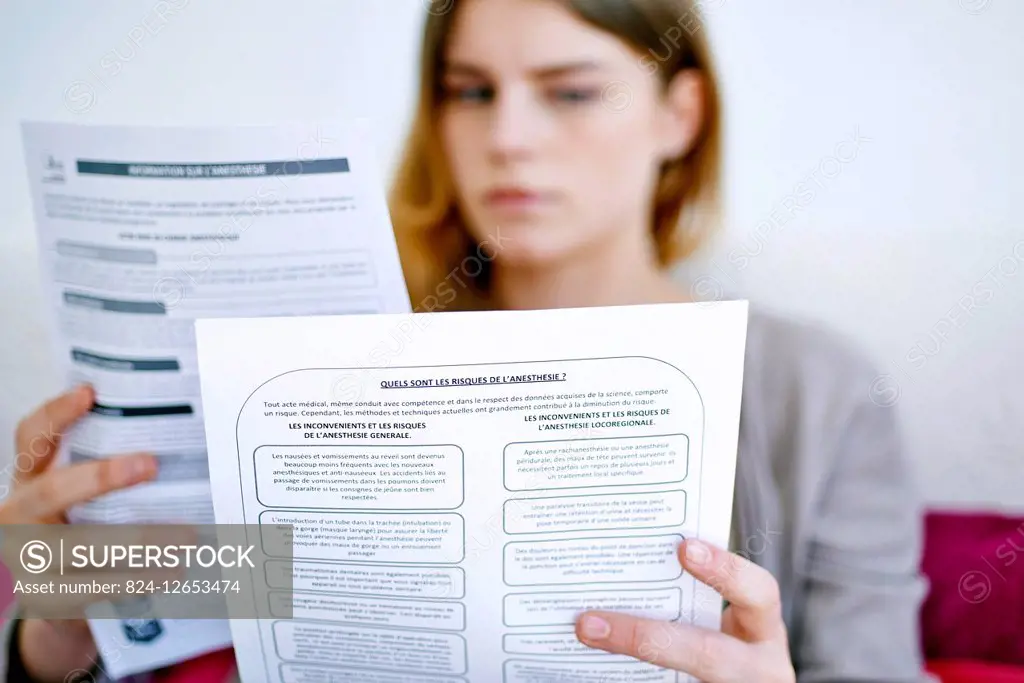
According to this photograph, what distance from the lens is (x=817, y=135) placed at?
0.61m

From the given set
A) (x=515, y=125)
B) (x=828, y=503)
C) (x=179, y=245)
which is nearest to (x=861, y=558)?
(x=828, y=503)

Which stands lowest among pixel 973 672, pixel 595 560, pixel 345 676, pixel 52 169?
pixel 973 672

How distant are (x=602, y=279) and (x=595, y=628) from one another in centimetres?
31

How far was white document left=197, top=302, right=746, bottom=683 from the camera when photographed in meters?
0.47

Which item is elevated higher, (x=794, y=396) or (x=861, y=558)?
(x=794, y=396)

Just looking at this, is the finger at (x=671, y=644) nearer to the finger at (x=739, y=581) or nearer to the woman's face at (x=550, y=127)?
the finger at (x=739, y=581)

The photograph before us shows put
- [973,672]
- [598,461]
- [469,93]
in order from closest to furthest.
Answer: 1. [598,461]
2. [469,93]
3. [973,672]

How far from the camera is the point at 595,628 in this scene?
20.0 inches

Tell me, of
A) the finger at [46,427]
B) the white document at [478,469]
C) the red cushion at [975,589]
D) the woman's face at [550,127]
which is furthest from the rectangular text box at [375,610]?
the red cushion at [975,589]

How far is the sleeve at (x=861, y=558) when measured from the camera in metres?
0.65

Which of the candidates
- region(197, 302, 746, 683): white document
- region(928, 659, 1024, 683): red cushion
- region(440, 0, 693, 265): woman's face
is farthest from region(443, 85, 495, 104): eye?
region(928, 659, 1024, 683): red cushion

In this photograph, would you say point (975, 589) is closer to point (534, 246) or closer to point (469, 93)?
point (534, 246)

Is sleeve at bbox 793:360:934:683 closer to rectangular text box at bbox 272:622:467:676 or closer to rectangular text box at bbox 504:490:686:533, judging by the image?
rectangular text box at bbox 504:490:686:533

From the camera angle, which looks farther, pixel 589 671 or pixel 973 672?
pixel 973 672
